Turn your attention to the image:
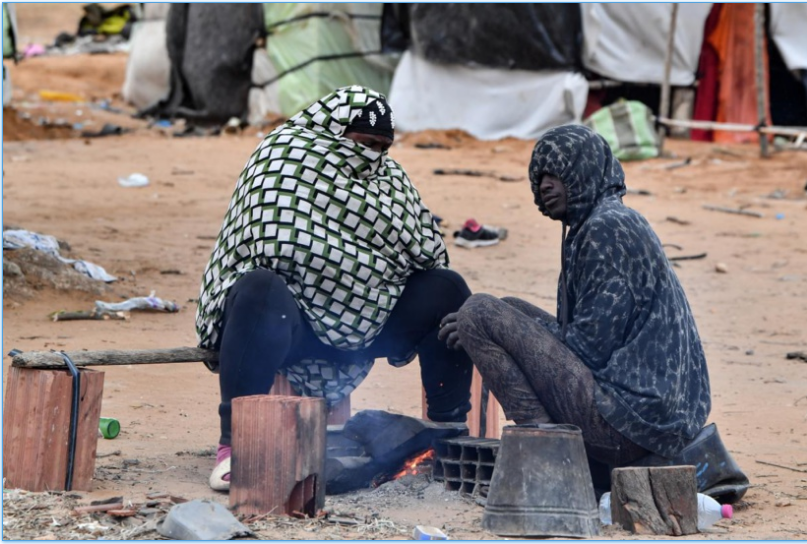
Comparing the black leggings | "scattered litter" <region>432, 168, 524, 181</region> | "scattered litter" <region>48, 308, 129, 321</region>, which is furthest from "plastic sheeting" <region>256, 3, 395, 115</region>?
the black leggings

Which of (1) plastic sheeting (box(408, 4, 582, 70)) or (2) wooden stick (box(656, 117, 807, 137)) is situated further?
(1) plastic sheeting (box(408, 4, 582, 70))

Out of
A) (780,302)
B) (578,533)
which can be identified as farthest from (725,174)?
(578,533)

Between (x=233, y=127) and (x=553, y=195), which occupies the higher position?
(x=553, y=195)

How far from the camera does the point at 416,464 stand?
3.68m

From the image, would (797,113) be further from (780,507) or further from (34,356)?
(34,356)

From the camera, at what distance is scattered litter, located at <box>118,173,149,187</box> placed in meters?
10.1

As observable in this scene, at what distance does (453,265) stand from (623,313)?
180 inches

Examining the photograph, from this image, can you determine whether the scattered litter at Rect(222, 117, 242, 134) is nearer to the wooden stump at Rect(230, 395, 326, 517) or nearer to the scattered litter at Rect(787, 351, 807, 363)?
Result: the scattered litter at Rect(787, 351, 807, 363)

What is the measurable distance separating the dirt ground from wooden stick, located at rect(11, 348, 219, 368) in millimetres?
331

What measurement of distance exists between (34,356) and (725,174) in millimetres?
8872

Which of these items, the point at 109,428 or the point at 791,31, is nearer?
the point at 109,428

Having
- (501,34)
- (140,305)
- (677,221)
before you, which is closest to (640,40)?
(501,34)

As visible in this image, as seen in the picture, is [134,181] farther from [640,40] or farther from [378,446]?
[378,446]

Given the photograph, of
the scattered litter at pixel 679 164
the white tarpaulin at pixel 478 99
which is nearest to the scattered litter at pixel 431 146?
the white tarpaulin at pixel 478 99
